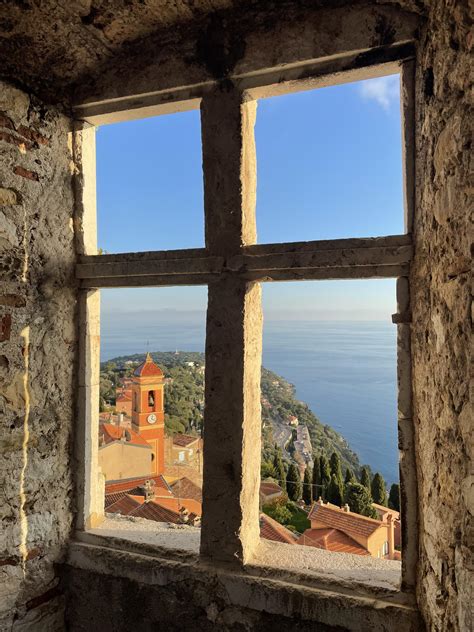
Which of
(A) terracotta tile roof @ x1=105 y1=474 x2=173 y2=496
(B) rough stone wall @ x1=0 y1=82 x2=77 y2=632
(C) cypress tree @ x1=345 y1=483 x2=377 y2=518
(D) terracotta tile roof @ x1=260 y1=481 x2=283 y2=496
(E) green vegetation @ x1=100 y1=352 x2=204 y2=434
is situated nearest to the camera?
(B) rough stone wall @ x1=0 y1=82 x2=77 y2=632

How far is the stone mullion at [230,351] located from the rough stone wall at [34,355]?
34.9 inches

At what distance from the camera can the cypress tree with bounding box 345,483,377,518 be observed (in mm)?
4330

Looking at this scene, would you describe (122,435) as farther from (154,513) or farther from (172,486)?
(154,513)

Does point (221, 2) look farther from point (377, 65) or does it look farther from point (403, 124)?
point (403, 124)

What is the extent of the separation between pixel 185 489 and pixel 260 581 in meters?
5.78

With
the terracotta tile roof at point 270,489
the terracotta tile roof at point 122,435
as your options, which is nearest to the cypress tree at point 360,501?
the terracotta tile roof at point 270,489

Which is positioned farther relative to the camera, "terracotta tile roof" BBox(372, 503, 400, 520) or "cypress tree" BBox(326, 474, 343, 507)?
"cypress tree" BBox(326, 474, 343, 507)

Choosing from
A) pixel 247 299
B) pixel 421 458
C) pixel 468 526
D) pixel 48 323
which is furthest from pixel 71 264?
pixel 468 526

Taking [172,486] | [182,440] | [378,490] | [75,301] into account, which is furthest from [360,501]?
[182,440]

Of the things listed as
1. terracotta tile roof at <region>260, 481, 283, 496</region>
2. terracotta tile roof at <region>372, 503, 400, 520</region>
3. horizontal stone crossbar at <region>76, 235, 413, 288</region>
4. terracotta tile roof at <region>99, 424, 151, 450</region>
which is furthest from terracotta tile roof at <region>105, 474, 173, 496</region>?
horizontal stone crossbar at <region>76, 235, 413, 288</region>

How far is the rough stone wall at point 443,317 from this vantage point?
1.30 metres

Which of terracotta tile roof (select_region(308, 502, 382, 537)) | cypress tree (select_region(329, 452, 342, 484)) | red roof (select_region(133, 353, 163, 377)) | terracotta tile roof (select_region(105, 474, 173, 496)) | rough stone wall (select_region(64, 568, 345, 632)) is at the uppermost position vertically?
red roof (select_region(133, 353, 163, 377))

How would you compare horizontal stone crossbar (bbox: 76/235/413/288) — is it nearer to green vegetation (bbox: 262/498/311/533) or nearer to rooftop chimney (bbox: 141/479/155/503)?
green vegetation (bbox: 262/498/311/533)

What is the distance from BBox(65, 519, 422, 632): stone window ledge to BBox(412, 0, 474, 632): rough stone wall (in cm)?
19
